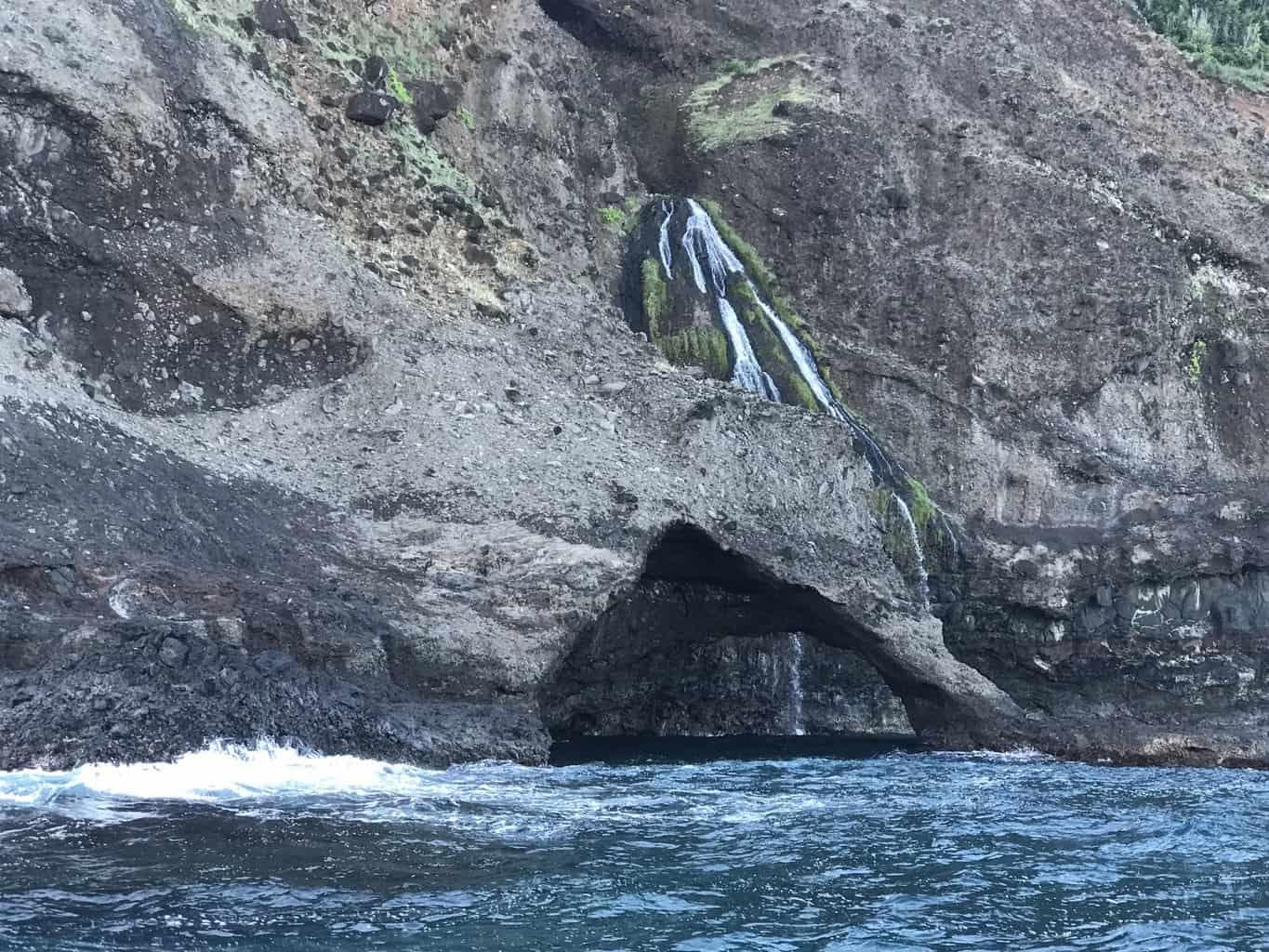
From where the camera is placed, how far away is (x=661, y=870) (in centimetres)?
1417

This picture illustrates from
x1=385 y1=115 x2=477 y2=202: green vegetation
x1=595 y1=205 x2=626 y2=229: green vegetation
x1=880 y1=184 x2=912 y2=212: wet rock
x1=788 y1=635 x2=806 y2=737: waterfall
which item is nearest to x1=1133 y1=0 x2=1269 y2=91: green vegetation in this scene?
x1=880 y1=184 x2=912 y2=212: wet rock

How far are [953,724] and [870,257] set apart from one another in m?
15.3

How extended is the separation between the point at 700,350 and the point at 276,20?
38.3 feet

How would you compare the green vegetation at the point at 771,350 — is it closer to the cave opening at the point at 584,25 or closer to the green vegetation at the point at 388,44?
the green vegetation at the point at 388,44

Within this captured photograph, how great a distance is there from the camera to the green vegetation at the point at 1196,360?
3694cm

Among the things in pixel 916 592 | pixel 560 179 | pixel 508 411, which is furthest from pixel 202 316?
pixel 916 592

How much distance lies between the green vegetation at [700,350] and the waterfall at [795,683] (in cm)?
666

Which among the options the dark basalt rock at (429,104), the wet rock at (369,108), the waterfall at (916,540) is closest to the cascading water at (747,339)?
the waterfall at (916,540)

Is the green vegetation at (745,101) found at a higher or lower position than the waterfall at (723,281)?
higher

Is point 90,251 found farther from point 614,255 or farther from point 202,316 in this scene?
point 614,255

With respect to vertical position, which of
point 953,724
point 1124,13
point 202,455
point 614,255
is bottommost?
point 953,724

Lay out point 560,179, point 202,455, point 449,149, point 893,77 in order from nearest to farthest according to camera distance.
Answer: point 202,455 → point 449,149 → point 560,179 → point 893,77

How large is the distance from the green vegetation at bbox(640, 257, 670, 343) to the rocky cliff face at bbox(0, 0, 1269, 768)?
163 millimetres

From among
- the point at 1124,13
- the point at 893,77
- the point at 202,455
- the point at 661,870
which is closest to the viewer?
the point at 661,870
